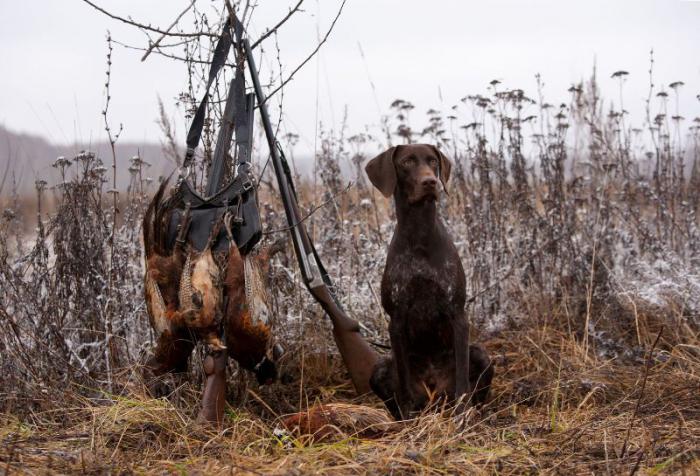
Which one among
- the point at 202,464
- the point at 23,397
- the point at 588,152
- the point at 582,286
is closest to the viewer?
the point at 202,464

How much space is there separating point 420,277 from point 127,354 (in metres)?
1.65

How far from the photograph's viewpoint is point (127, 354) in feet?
13.8

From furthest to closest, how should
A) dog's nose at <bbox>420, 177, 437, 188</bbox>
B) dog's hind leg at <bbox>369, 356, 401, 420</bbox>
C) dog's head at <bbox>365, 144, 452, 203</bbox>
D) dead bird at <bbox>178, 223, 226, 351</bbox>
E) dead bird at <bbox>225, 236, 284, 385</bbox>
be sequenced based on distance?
dog's hind leg at <bbox>369, 356, 401, 420</bbox>
dog's head at <bbox>365, 144, 452, 203</bbox>
dog's nose at <bbox>420, 177, 437, 188</bbox>
dead bird at <bbox>225, 236, 284, 385</bbox>
dead bird at <bbox>178, 223, 226, 351</bbox>

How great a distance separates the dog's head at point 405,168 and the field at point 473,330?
1.08 feet

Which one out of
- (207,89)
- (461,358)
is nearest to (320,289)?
(461,358)

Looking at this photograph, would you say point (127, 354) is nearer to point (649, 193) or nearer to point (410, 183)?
point (410, 183)

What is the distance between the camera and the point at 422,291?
3811 mm

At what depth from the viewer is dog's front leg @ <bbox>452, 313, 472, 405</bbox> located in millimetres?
3754

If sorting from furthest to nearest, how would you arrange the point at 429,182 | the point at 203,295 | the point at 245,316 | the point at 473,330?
the point at 473,330
the point at 429,182
the point at 245,316
the point at 203,295

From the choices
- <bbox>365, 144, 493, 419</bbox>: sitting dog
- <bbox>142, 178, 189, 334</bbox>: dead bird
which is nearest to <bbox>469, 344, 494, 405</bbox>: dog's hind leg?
<bbox>365, 144, 493, 419</bbox>: sitting dog

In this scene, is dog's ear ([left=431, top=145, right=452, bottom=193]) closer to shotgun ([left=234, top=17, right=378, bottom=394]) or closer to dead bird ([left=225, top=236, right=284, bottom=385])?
shotgun ([left=234, top=17, right=378, bottom=394])

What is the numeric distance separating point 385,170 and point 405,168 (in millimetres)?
97

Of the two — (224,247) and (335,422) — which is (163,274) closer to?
(224,247)

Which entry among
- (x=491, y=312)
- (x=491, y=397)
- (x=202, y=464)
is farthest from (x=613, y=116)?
(x=202, y=464)
